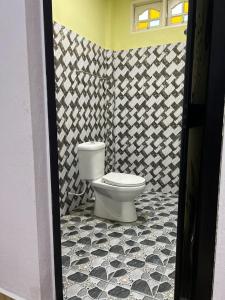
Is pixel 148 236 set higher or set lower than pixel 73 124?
lower

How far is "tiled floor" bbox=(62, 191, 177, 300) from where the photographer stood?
1.50 metres

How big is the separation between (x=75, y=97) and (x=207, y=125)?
6.55 feet

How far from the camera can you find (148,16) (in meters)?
3.00

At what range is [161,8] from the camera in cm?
292

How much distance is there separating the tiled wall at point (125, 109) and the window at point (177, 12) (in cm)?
31

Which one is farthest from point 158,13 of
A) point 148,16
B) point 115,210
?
point 115,210

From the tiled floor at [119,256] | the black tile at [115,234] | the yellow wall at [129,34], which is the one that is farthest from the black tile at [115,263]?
the yellow wall at [129,34]

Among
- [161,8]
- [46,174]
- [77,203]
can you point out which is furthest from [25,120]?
[161,8]

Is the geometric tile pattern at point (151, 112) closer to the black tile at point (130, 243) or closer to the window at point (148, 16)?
the window at point (148, 16)

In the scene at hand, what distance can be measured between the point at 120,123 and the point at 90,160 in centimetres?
95

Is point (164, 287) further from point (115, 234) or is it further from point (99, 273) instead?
point (115, 234)

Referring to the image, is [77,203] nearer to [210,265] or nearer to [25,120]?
[25,120]

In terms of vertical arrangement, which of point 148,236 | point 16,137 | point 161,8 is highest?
point 161,8

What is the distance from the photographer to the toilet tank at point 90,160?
2.42m
